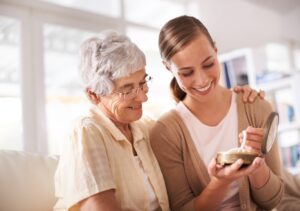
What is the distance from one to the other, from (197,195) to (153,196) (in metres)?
0.20

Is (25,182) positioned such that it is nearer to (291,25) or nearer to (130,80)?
(130,80)

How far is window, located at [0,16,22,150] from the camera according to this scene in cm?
278

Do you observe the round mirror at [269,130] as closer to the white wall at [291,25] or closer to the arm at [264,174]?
the arm at [264,174]

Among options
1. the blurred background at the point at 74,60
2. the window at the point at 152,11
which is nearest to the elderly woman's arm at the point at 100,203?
the blurred background at the point at 74,60

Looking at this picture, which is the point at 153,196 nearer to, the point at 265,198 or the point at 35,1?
the point at 265,198

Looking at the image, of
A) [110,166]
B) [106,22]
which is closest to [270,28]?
[106,22]

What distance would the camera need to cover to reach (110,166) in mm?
1200

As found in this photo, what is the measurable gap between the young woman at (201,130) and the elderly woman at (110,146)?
0.07 metres

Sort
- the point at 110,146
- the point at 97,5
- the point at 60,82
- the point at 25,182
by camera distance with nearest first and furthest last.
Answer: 1. the point at 110,146
2. the point at 25,182
3. the point at 60,82
4. the point at 97,5

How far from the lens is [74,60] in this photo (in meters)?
3.32

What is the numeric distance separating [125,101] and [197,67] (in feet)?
0.93

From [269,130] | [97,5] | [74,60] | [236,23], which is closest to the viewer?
[269,130]

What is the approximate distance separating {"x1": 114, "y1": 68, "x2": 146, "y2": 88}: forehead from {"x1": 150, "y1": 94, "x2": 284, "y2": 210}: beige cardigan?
0.24 meters

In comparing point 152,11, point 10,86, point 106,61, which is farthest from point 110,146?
point 152,11
